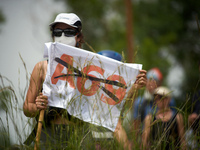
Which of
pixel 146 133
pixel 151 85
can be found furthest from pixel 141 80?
pixel 146 133

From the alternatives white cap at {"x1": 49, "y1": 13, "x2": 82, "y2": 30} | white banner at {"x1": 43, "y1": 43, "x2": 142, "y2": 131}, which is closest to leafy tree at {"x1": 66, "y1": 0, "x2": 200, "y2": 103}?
→ white cap at {"x1": 49, "y1": 13, "x2": 82, "y2": 30}

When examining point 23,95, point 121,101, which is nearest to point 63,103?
point 23,95

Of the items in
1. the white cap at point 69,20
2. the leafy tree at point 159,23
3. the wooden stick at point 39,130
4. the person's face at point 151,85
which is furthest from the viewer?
the leafy tree at point 159,23

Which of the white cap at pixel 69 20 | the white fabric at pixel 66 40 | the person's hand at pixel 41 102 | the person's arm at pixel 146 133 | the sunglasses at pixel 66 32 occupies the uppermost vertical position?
the white cap at pixel 69 20

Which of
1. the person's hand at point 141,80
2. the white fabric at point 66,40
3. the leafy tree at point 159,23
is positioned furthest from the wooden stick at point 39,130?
the leafy tree at point 159,23

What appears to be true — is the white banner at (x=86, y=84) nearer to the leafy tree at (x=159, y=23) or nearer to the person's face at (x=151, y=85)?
the person's face at (x=151, y=85)

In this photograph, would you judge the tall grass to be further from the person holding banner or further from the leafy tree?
the leafy tree

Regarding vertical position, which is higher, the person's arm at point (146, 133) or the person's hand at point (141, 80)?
the person's hand at point (141, 80)

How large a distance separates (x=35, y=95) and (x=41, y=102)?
15 cm

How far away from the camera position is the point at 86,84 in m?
2.48

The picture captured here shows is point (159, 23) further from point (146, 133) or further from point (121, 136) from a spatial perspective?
point (121, 136)

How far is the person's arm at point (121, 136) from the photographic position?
2.21 metres

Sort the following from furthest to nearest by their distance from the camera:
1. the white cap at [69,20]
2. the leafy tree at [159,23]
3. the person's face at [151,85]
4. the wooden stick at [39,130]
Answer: the leafy tree at [159,23] < the white cap at [69,20] < the person's face at [151,85] < the wooden stick at [39,130]

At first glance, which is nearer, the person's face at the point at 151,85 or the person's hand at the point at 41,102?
the person's hand at the point at 41,102
